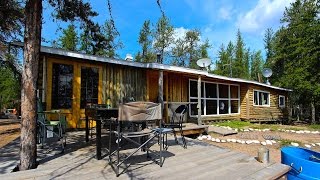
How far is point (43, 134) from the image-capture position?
478cm

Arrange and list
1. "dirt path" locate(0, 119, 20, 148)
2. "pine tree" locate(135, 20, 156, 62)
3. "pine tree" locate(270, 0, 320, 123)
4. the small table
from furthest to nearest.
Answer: "pine tree" locate(135, 20, 156, 62)
"pine tree" locate(270, 0, 320, 123)
"dirt path" locate(0, 119, 20, 148)
the small table

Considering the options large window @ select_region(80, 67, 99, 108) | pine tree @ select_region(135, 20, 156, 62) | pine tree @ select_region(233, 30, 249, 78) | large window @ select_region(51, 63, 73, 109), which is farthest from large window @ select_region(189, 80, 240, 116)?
pine tree @ select_region(233, 30, 249, 78)

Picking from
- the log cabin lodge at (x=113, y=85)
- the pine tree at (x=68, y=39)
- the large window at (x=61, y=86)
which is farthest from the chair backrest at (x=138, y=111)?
the pine tree at (x=68, y=39)

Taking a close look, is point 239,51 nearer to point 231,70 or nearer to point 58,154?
point 231,70

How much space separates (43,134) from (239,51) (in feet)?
113

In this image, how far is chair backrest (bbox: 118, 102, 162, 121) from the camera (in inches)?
141

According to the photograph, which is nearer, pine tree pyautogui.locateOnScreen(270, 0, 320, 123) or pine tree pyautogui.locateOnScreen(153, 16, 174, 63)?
pine tree pyautogui.locateOnScreen(270, 0, 320, 123)

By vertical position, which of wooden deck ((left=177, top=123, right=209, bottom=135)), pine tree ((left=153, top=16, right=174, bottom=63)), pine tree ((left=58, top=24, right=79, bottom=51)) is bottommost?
wooden deck ((left=177, top=123, right=209, bottom=135))

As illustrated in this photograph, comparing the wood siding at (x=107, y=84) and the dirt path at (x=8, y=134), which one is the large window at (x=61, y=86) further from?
the dirt path at (x=8, y=134)

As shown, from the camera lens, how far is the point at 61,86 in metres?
7.26

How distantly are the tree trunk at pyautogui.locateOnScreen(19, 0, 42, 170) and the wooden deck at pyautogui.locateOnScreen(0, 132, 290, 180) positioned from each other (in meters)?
0.26

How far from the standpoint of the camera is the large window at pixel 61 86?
23.3ft

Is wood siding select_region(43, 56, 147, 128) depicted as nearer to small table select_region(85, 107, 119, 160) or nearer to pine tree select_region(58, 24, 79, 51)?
small table select_region(85, 107, 119, 160)

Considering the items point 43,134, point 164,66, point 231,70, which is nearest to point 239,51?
point 231,70
